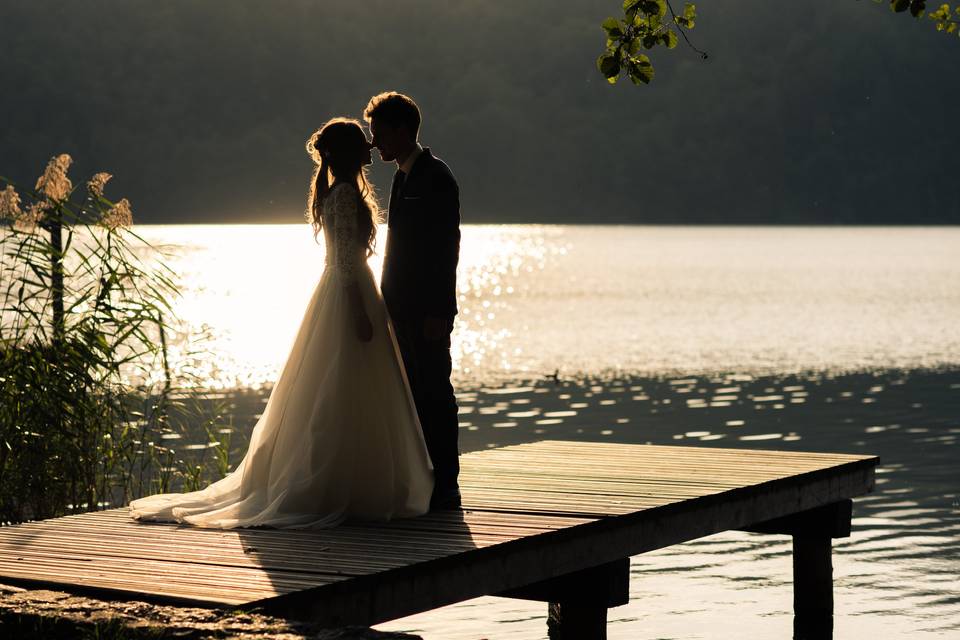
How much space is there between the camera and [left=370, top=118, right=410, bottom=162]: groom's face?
307 inches

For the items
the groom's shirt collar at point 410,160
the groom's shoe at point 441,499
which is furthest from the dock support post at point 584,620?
the groom's shirt collar at point 410,160

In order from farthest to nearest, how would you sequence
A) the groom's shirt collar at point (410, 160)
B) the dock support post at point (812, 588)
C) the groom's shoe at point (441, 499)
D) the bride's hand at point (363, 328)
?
the dock support post at point (812, 588) < the groom's shoe at point (441, 499) < the groom's shirt collar at point (410, 160) < the bride's hand at point (363, 328)

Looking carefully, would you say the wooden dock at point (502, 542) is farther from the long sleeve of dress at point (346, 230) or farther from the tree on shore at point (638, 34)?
the tree on shore at point (638, 34)

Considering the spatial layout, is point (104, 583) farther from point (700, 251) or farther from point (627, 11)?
point (700, 251)

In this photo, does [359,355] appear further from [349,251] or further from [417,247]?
[417,247]

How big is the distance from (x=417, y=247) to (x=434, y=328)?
459mm

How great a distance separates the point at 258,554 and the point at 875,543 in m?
10.7

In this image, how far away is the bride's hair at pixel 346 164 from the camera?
7.73 meters

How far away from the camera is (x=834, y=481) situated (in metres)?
10.2

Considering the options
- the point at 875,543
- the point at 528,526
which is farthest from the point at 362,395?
the point at 875,543

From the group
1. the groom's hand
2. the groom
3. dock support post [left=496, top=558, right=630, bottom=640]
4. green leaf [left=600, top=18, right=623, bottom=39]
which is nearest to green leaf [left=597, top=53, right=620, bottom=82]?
green leaf [left=600, top=18, right=623, bottom=39]

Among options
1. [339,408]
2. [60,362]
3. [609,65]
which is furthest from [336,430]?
[60,362]

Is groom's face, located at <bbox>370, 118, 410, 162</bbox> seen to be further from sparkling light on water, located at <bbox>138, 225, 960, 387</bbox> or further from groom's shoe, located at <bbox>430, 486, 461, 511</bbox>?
sparkling light on water, located at <bbox>138, 225, 960, 387</bbox>

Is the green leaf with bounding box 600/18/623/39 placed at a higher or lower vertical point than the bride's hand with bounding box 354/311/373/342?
higher
